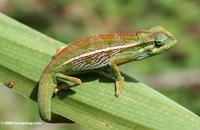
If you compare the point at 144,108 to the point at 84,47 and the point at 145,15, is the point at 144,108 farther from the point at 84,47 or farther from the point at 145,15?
the point at 145,15

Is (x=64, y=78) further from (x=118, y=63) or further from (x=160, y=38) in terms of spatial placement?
(x=160, y=38)

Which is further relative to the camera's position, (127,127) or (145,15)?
(145,15)

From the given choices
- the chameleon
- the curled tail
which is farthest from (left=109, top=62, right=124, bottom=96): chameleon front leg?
the curled tail

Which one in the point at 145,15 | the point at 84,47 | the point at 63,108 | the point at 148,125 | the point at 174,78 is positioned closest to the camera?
the point at 148,125

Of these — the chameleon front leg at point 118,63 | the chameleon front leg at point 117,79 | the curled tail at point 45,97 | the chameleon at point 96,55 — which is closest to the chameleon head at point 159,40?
the chameleon at point 96,55

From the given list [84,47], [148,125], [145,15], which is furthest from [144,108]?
[145,15]

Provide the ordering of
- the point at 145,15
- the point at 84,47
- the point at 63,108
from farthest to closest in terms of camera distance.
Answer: the point at 145,15 → the point at 84,47 → the point at 63,108
